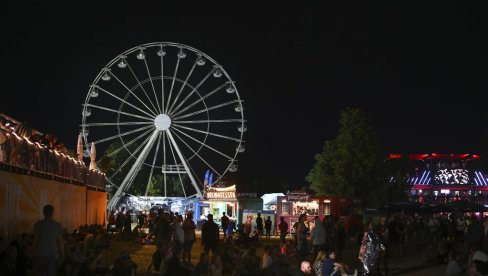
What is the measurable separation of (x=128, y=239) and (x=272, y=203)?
64.8 feet

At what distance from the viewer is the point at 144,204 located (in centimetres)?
6575

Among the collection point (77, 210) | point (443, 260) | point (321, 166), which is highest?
point (321, 166)

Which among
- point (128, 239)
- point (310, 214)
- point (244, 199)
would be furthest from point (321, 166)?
point (128, 239)

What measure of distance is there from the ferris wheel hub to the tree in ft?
61.2

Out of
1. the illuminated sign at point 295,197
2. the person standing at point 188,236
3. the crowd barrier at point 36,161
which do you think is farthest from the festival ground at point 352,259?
the illuminated sign at point 295,197

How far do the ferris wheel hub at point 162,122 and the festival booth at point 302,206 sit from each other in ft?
43.2

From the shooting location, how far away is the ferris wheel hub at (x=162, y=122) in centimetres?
5234

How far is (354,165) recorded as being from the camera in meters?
65.2

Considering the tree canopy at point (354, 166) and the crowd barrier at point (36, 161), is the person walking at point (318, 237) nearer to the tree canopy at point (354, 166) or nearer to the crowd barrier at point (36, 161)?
the crowd barrier at point (36, 161)

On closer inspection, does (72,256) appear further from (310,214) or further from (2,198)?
(310,214)

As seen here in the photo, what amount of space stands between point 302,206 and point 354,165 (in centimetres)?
2404

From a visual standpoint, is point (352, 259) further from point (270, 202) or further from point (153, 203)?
point (153, 203)

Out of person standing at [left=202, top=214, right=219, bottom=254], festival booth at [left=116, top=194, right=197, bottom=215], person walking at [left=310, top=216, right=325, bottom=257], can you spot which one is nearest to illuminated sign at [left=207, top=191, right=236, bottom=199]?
festival booth at [left=116, top=194, right=197, bottom=215]

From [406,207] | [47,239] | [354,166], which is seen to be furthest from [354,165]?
[47,239]
